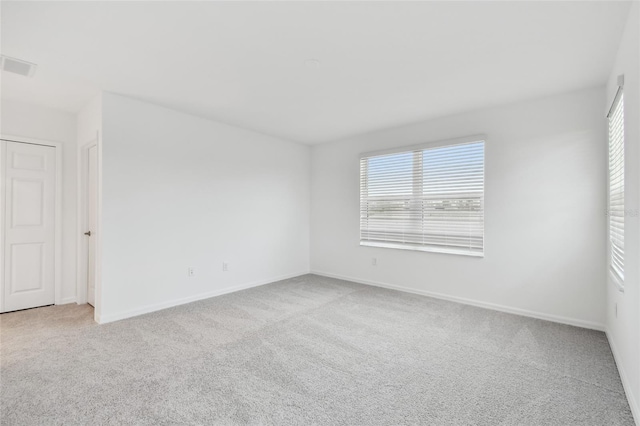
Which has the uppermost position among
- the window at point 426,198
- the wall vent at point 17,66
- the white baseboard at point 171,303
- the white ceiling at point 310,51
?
the white ceiling at point 310,51

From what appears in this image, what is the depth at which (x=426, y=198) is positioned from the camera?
4340 millimetres

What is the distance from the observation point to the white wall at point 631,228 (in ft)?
5.90

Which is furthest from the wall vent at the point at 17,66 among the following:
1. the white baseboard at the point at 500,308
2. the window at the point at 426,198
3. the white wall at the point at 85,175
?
the white baseboard at the point at 500,308

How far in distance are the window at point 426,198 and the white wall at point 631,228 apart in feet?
5.52

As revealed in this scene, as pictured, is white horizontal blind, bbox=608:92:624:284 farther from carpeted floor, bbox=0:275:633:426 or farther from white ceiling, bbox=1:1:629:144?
carpeted floor, bbox=0:275:633:426

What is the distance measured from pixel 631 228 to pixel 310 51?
2.60m

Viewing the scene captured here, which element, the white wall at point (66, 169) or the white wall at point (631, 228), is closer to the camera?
the white wall at point (631, 228)

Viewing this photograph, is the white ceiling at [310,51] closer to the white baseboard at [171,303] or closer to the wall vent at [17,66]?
the wall vent at [17,66]

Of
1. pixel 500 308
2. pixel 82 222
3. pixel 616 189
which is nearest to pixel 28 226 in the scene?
pixel 82 222

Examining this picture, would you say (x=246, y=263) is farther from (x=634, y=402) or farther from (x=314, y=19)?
(x=634, y=402)

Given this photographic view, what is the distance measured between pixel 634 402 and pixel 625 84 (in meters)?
2.17

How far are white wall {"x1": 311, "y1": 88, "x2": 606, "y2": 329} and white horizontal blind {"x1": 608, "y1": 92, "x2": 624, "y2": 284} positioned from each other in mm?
300

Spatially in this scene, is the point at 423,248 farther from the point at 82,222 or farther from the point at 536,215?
the point at 82,222

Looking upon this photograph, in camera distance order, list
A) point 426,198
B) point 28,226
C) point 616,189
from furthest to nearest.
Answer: point 426,198 → point 28,226 → point 616,189
